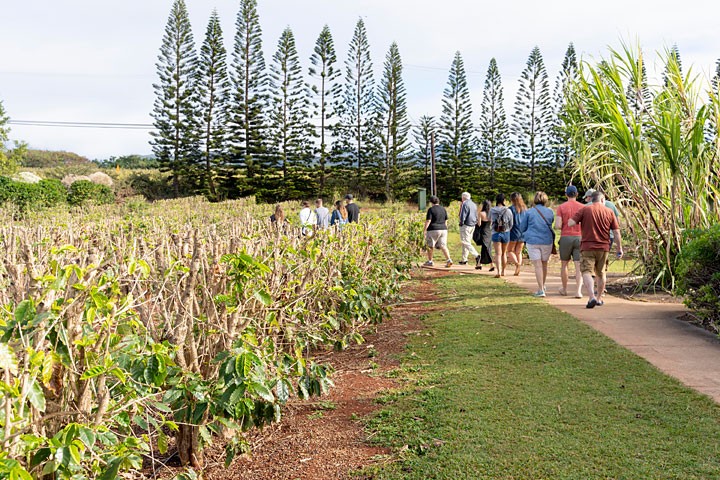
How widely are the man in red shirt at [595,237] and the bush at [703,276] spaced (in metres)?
0.93

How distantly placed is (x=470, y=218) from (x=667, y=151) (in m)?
4.50

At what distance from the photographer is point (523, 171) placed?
3916 cm

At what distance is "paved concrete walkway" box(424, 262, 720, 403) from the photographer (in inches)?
171

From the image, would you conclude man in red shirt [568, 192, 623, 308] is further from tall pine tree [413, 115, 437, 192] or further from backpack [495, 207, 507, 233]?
tall pine tree [413, 115, 437, 192]

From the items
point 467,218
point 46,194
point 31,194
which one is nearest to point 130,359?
point 467,218

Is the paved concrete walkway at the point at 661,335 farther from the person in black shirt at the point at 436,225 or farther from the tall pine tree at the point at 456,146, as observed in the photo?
the tall pine tree at the point at 456,146

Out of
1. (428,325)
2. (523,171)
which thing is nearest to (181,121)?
(523,171)

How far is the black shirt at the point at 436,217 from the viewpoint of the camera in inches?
436

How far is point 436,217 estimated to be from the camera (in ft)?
36.4

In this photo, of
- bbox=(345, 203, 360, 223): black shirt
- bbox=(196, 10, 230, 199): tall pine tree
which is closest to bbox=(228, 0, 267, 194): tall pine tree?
bbox=(196, 10, 230, 199): tall pine tree

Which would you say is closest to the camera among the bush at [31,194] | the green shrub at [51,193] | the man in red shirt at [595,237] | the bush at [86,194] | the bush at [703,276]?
the bush at [703,276]

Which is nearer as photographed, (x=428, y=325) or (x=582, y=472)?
(x=582, y=472)

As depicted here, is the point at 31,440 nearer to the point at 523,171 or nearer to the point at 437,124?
the point at 437,124

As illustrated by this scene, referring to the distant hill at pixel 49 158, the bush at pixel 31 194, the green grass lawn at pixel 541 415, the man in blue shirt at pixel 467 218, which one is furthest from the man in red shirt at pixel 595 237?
the distant hill at pixel 49 158
